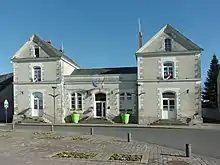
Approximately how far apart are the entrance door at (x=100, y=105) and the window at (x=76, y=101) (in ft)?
5.82

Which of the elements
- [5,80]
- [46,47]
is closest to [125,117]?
[46,47]

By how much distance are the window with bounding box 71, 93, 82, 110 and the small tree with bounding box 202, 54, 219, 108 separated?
24660 millimetres

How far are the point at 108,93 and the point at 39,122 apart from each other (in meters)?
8.14

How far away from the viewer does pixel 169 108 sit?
2797 cm

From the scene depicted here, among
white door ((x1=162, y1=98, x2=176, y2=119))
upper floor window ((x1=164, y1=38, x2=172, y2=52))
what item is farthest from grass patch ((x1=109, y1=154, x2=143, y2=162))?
upper floor window ((x1=164, y1=38, x2=172, y2=52))

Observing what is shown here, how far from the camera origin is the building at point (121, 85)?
2764 cm

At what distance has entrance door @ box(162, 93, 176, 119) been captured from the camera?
27828 mm

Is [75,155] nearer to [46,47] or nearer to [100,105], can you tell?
[100,105]

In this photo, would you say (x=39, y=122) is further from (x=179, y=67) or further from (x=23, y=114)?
(x=179, y=67)

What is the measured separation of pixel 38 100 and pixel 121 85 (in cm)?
950

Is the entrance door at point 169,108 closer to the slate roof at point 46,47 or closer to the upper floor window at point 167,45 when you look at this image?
the upper floor window at point 167,45

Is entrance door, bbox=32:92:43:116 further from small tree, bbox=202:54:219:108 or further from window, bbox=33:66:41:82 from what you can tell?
small tree, bbox=202:54:219:108

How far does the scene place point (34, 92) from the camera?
101 ft

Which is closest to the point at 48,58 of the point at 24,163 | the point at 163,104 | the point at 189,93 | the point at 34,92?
the point at 34,92
